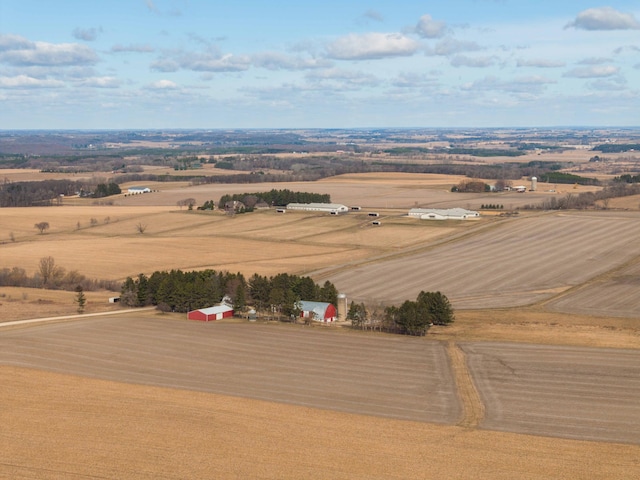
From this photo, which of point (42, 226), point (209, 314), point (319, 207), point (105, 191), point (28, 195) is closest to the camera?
point (209, 314)

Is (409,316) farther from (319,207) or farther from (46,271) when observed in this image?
(319,207)

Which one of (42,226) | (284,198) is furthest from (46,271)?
(284,198)

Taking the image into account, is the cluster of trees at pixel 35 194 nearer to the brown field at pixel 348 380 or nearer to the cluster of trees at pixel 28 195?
the cluster of trees at pixel 28 195

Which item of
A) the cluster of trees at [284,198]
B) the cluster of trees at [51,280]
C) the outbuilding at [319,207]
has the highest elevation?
the cluster of trees at [284,198]

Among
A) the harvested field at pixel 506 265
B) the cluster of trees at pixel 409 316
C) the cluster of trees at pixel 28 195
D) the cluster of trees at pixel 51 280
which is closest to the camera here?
the cluster of trees at pixel 409 316

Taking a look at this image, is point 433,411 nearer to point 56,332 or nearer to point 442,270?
point 56,332

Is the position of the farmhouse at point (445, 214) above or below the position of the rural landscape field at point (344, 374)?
above

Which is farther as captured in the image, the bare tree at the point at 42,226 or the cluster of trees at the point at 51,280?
the bare tree at the point at 42,226

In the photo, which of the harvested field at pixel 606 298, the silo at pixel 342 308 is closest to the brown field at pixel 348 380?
the harvested field at pixel 606 298
